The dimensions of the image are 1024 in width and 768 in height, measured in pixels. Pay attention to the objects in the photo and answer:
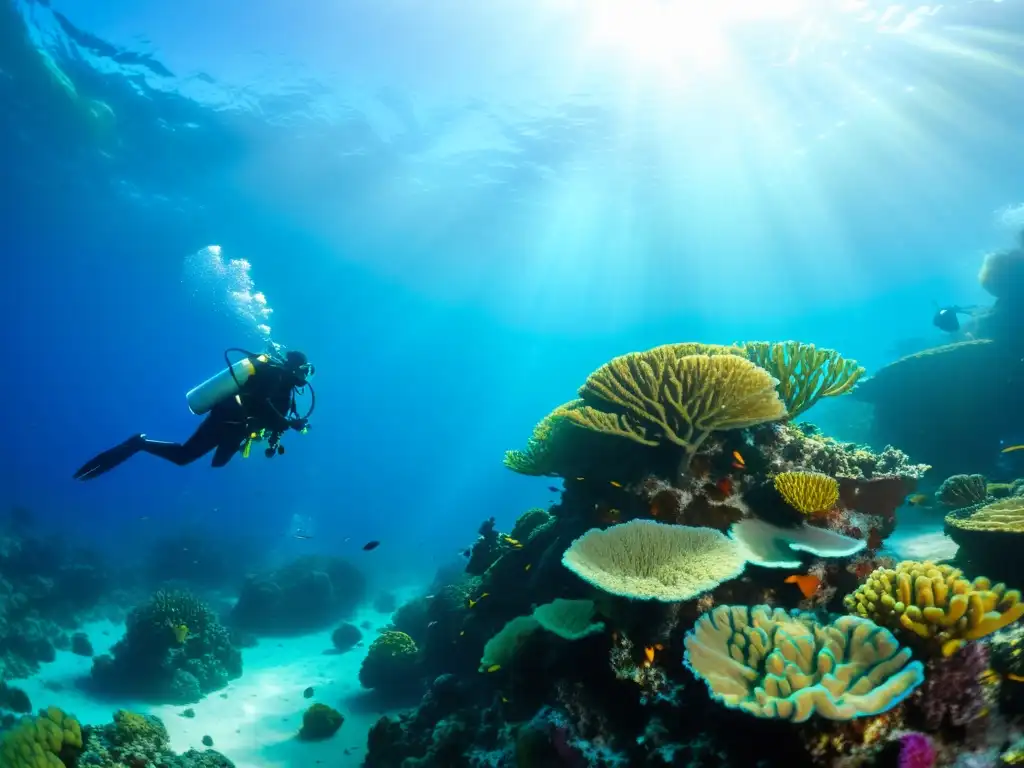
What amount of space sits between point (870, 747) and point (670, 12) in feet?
84.4

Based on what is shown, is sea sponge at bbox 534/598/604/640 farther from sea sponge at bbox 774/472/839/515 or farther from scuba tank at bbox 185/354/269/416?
scuba tank at bbox 185/354/269/416

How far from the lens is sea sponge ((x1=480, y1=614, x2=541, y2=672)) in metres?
5.26

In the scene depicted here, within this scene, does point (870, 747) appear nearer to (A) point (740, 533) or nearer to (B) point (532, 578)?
(A) point (740, 533)

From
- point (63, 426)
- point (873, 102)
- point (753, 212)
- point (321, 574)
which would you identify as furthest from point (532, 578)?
point (63, 426)

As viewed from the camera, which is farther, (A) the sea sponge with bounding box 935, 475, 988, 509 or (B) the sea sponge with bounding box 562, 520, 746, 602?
(A) the sea sponge with bounding box 935, 475, 988, 509

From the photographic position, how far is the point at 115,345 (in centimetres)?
7675

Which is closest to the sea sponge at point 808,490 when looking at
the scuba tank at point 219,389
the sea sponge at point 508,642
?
the sea sponge at point 508,642

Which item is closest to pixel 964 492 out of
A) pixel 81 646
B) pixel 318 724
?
pixel 318 724

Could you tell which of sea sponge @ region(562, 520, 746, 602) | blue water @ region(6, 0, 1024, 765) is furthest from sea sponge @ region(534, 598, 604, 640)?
blue water @ region(6, 0, 1024, 765)

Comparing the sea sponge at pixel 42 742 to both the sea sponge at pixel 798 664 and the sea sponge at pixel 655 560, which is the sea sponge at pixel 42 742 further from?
the sea sponge at pixel 798 664

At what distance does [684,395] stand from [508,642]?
3269mm

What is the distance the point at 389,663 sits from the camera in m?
11.8

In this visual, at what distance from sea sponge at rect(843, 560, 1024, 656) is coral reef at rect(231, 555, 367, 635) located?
63.7 ft

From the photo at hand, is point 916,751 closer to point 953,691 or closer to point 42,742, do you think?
point 953,691
